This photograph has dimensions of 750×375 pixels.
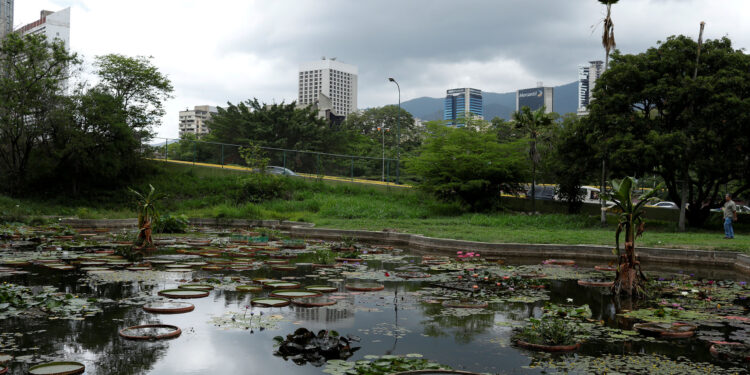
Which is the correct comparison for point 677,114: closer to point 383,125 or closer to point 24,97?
point 24,97

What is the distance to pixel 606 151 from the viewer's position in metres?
20.4

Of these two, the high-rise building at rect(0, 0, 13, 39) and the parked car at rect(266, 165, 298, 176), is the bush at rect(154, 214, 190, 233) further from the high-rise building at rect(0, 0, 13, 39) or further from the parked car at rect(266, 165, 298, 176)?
the high-rise building at rect(0, 0, 13, 39)

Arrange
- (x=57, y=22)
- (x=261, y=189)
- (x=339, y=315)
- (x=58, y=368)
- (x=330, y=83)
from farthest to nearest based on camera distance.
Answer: (x=330, y=83) < (x=57, y=22) < (x=261, y=189) < (x=339, y=315) < (x=58, y=368)

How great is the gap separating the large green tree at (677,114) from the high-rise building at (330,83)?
139147 mm

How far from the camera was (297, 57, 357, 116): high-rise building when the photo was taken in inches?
6284

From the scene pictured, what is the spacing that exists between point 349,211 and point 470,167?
644 cm

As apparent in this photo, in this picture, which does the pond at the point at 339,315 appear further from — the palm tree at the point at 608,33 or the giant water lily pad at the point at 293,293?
the palm tree at the point at 608,33

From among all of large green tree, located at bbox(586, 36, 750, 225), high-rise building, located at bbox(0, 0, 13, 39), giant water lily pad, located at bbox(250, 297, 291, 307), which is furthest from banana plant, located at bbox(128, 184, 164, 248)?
high-rise building, located at bbox(0, 0, 13, 39)

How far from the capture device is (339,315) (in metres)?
6.44

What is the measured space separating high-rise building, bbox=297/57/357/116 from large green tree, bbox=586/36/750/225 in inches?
5478

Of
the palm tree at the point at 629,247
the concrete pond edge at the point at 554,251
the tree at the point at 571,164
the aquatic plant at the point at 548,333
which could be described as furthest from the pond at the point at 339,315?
the tree at the point at 571,164

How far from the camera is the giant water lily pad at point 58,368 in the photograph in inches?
161

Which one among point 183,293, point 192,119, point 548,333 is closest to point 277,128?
point 183,293

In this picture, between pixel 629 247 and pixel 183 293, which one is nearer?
pixel 183 293
